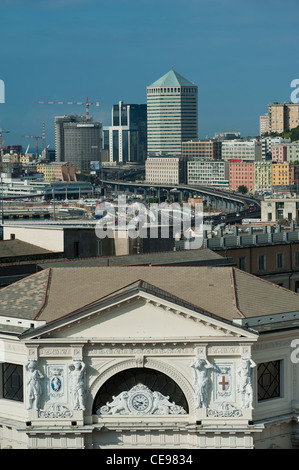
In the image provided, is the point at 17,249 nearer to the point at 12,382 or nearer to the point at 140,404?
the point at 12,382

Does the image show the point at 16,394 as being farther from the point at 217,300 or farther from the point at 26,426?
the point at 217,300

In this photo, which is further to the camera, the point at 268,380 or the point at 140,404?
the point at 268,380

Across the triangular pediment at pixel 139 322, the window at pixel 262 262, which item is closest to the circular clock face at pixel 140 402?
the triangular pediment at pixel 139 322

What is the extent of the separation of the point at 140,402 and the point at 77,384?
1.42m

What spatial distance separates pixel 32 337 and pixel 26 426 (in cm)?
197

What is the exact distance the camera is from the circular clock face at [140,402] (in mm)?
26625

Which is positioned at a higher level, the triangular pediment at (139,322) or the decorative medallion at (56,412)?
the triangular pediment at (139,322)

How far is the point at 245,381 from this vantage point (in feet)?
86.4

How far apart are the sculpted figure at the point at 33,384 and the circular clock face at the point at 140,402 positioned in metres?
2.01

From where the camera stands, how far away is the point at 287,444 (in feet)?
89.9

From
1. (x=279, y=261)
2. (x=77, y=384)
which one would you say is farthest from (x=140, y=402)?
(x=279, y=261)

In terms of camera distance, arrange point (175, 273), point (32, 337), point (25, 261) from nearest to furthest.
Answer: point (32, 337) < point (175, 273) < point (25, 261)

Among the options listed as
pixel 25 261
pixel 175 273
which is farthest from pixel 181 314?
pixel 25 261

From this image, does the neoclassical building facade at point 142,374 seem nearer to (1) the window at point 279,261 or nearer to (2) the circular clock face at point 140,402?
(2) the circular clock face at point 140,402
